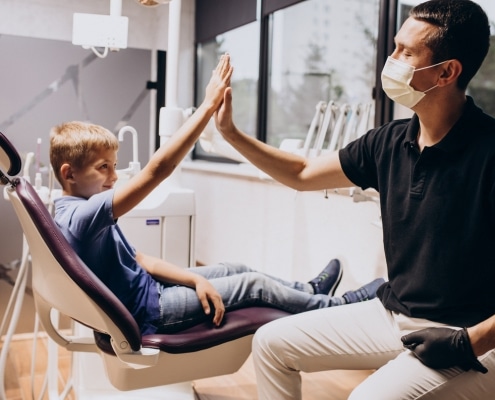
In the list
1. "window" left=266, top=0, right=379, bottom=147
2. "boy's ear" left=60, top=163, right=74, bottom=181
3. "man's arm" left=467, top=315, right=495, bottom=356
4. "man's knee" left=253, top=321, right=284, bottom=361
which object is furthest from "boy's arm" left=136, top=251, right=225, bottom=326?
"window" left=266, top=0, right=379, bottom=147

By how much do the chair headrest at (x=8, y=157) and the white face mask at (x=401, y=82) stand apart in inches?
35.3

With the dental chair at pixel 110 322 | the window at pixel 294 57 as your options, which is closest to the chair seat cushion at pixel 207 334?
the dental chair at pixel 110 322

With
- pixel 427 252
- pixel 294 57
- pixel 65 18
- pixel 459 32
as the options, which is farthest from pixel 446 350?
pixel 65 18

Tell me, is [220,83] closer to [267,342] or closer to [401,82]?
[401,82]

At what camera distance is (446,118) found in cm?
137

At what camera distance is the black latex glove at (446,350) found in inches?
44.3

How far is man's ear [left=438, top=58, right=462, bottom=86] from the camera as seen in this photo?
4.37 feet

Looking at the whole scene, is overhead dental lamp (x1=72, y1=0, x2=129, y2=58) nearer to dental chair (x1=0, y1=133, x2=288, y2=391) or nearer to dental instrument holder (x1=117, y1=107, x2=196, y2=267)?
dental instrument holder (x1=117, y1=107, x2=196, y2=267)

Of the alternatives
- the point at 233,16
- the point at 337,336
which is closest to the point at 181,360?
the point at 337,336

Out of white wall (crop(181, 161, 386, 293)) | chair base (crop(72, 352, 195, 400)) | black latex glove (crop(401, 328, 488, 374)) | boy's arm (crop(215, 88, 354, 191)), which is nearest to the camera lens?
black latex glove (crop(401, 328, 488, 374))

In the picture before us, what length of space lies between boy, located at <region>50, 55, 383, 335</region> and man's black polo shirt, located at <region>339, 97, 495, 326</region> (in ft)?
1.36

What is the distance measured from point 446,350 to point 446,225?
Answer: 284mm

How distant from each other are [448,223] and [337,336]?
0.37 m

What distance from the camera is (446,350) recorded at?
1.13m
